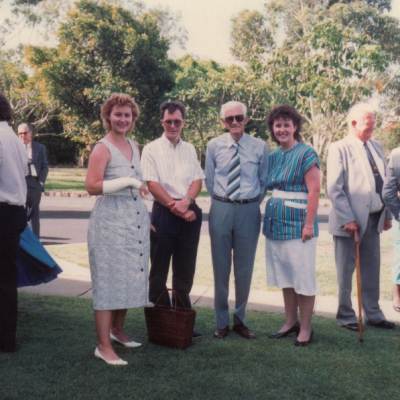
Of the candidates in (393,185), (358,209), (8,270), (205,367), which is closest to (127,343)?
(205,367)

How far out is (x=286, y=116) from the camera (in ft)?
15.3

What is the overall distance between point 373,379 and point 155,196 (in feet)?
7.08

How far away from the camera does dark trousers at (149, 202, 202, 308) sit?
182 inches

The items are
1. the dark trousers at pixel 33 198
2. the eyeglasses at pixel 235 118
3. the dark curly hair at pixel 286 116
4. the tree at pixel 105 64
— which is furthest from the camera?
the tree at pixel 105 64

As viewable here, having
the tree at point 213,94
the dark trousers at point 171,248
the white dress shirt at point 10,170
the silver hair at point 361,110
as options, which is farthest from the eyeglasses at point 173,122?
the tree at point 213,94

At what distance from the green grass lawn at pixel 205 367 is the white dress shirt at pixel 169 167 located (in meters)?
1.30

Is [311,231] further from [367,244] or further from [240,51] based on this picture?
[240,51]

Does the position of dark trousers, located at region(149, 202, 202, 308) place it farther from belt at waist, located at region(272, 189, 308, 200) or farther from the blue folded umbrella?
the blue folded umbrella

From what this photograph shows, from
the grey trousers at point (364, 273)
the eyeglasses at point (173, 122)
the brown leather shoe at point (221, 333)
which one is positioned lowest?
the brown leather shoe at point (221, 333)

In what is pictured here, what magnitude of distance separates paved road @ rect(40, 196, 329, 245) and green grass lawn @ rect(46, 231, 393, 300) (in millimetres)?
1301

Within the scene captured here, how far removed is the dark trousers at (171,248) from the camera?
463 centimetres

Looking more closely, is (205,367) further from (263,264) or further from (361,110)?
(263,264)

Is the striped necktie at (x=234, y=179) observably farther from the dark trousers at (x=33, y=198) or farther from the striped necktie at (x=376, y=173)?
the dark trousers at (x=33, y=198)

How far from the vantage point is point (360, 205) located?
5.09 metres
